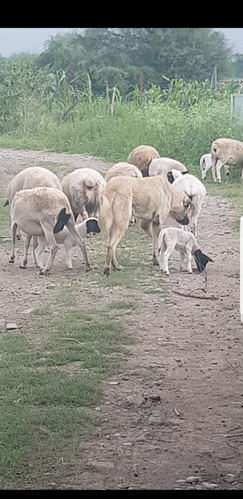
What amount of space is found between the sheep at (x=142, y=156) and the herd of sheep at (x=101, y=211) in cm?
75

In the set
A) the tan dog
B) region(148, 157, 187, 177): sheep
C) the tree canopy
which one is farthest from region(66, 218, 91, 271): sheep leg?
region(148, 157, 187, 177): sheep

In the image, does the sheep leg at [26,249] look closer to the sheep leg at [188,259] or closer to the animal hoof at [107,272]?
the animal hoof at [107,272]

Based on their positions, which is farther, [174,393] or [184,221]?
[184,221]

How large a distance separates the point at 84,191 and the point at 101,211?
29 centimetres

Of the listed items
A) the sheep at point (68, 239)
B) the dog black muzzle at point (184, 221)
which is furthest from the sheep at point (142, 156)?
the sheep at point (68, 239)

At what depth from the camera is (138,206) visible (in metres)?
4.70

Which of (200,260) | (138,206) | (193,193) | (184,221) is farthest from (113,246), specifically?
(193,193)

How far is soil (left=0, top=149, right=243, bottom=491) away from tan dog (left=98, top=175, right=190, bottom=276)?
1.00 feet

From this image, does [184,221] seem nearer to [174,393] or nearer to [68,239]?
[68,239]

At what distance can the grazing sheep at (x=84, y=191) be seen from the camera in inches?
188

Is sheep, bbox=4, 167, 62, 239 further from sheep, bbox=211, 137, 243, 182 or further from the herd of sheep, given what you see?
sheep, bbox=211, 137, 243, 182

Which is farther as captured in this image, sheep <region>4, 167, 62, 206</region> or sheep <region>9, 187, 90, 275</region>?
sheep <region>4, 167, 62, 206</region>

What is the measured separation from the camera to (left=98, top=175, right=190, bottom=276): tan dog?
4531mm

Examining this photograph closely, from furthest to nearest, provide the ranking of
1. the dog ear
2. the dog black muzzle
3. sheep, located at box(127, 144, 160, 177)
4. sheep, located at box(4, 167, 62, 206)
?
sheep, located at box(127, 144, 160, 177) < the dog ear < the dog black muzzle < sheep, located at box(4, 167, 62, 206)
